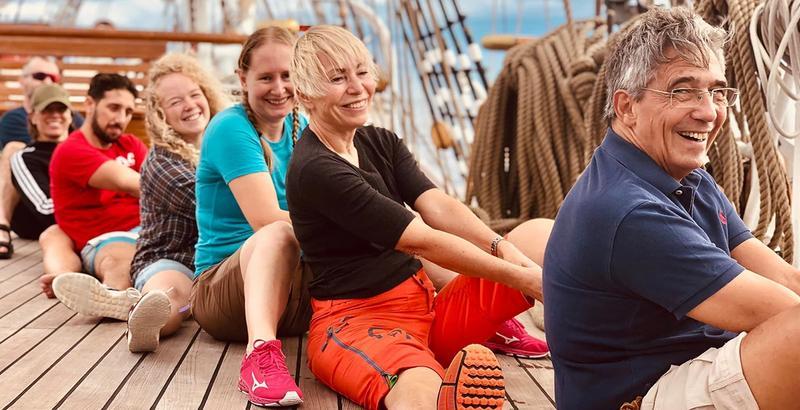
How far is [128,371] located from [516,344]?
0.98 meters

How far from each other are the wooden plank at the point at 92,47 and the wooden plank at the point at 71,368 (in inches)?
200

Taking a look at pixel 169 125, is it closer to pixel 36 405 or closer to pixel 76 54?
pixel 36 405

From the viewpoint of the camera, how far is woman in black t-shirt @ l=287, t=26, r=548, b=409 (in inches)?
78.3

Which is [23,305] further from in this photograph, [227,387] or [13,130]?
[13,130]

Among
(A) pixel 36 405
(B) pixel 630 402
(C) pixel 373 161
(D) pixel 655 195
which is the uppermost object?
(D) pixel 655 195

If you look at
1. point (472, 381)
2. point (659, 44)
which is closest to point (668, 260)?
point (659, 44)

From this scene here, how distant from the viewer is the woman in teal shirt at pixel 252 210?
90.7 inches

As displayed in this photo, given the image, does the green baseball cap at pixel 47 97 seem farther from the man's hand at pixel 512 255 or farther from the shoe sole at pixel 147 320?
the man's hand at pixel 512 255

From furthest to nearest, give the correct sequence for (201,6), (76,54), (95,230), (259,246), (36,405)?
(201,6)
(76,54)
(95,230)
(259,246)
(36,405)

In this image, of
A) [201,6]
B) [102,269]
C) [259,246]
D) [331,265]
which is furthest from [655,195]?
[201,6]

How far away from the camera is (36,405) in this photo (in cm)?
205

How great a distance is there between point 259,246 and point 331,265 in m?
0.23

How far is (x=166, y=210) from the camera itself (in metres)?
3.03

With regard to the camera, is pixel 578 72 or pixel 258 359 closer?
pixel 258 359
